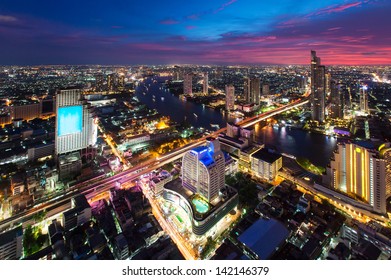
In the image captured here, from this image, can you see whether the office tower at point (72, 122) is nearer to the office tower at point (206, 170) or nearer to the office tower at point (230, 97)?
the office tower at point (206, 170)

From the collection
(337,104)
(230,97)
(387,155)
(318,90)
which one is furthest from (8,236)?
(337,104)

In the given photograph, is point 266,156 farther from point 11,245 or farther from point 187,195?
point 11,245

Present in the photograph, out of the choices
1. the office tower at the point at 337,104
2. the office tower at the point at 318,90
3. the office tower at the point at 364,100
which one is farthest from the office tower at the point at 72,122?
the office tower at the point at 364,100

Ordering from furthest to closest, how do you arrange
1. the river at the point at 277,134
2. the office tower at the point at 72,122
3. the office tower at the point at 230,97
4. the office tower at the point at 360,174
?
1. the office tower at the point at 230,97
2. the river at the point at 277,134
3. the office tower at the point at 72,122
4. the office tower at the point at 360,174

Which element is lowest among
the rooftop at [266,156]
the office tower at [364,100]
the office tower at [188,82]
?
the rooftop at [266,156]

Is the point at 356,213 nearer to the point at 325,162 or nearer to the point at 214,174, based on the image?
the point at 325,162
